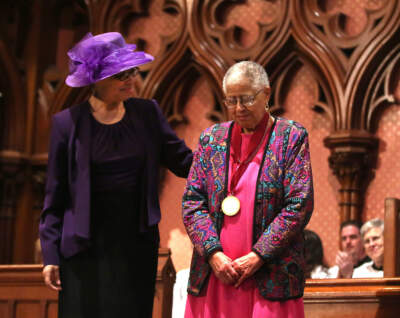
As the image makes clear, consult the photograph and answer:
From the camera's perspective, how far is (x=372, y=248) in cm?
601

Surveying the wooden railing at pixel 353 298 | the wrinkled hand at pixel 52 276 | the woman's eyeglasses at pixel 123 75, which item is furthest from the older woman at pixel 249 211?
the wooden railing at pixel 353 298

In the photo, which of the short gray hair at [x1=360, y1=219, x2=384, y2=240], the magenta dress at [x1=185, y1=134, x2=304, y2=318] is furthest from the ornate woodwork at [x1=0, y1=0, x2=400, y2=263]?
the magenta dress at [x1=185, y1=134, x2=304, y2=318]

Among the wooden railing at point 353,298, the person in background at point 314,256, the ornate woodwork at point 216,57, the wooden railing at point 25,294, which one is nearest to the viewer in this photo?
the wooden railing at point 353,298

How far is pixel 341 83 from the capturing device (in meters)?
6.71

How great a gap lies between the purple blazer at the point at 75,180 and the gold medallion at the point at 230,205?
0.92 ft

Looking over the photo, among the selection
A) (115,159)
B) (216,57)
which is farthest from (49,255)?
(216,57)

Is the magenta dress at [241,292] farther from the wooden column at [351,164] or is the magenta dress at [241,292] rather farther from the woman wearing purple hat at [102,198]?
the wooden column at [351,164]

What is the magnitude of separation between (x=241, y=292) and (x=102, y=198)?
67 centimetres

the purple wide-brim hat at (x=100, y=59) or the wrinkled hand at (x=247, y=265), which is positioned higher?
the purple wide-brim hat at (x=100, y=59)

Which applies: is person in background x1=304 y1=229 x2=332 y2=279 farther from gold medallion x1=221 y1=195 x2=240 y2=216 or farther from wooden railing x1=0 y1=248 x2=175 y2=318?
gold medallion x1=221 y1=195 x2=240 y2=216

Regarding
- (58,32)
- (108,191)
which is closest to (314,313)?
(108,191)

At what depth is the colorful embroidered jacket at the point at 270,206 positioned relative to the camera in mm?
3039

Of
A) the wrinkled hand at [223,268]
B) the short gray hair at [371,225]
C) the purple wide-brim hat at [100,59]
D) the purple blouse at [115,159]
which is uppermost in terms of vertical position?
the purple wide-brim hat at [100,59]

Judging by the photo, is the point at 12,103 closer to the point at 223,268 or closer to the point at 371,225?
the point at 371,225
